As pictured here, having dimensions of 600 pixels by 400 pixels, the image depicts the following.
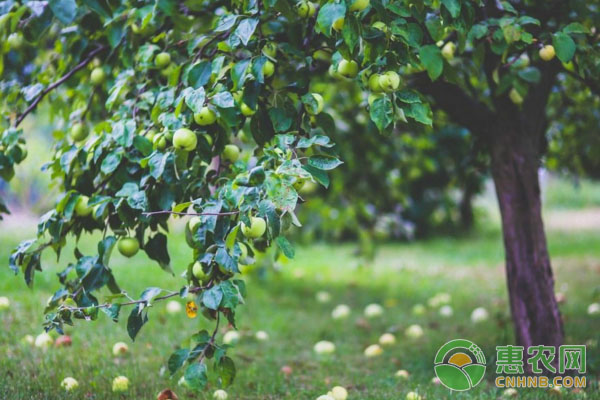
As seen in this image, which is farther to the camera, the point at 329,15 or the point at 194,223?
the point at 194,223

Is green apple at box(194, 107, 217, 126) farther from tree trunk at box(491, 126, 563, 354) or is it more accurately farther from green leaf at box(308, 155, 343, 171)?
tree trunk at box(491, 126, 563, 354)

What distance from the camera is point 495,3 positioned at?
7.07 feet

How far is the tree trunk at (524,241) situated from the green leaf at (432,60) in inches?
40.3

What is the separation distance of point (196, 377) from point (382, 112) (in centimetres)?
84

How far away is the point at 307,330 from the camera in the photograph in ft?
11.9

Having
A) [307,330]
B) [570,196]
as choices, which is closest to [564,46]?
[307,330]

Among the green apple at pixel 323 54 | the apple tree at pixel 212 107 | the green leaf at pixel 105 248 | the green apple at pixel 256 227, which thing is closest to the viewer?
the green apple at pixel 256 227

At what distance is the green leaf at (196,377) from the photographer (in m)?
1.51

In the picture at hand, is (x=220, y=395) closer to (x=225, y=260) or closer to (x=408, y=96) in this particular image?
(x=225, y=260)

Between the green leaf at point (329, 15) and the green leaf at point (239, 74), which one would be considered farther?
the green leaf at point (239, 74)

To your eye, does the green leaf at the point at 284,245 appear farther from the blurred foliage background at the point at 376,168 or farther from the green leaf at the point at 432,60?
the green leaf at the point at 432,60

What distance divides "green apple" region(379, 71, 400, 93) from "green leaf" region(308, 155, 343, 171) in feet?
0.76

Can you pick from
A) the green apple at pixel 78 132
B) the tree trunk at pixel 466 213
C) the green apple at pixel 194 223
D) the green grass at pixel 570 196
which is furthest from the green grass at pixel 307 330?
the green grass at pixel 570 196

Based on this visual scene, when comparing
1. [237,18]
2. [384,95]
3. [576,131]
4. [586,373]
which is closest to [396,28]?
[384,95]
